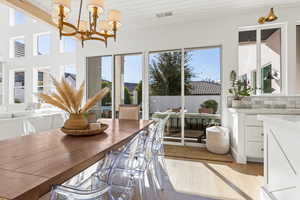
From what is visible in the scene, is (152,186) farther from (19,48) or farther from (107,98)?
(19,48)

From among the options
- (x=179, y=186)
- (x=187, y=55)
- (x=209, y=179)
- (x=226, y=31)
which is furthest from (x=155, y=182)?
(x=226, y=31)

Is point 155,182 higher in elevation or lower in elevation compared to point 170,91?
lower

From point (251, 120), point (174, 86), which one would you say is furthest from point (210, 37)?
point (251, 120)

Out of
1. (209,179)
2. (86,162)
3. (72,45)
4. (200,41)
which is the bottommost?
(209,179)

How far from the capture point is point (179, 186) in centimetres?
217

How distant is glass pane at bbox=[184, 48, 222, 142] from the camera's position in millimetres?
3869

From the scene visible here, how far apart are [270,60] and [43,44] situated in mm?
7984

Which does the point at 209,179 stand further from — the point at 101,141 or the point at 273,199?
the point at 101,141

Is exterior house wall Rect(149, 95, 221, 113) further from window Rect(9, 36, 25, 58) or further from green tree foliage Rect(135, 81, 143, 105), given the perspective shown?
window Rect(9, 36, 25, 58)

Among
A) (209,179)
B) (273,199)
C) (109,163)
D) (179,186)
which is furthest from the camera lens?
(209,179)

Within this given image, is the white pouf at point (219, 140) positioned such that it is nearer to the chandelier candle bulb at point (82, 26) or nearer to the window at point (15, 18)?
the chandelier candle bulb at point (82, 26)

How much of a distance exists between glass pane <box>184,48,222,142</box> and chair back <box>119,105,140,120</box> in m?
1.35

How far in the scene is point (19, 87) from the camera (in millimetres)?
7355

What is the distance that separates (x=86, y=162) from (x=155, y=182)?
1366 millimetres
